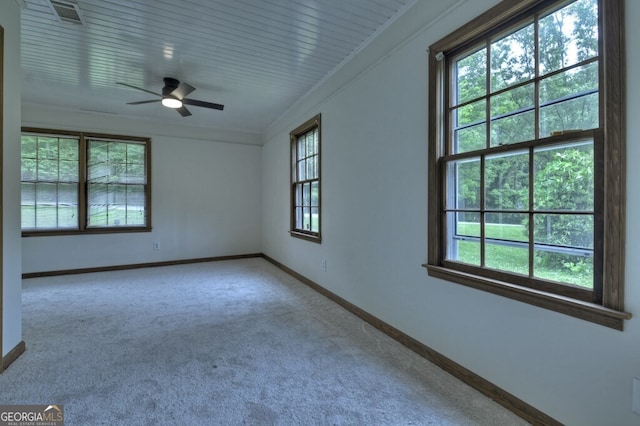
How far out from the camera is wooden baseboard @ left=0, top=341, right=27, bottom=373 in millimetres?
2024

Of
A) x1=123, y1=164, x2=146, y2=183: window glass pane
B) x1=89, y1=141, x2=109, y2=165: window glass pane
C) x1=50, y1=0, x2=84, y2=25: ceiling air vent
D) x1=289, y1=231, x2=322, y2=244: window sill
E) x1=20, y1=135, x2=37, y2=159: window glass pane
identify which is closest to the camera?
x1=50, y1=0, x2=84, y2=25: ceiling air vent

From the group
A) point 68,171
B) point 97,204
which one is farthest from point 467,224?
point 68,171

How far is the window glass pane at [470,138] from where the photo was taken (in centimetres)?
189

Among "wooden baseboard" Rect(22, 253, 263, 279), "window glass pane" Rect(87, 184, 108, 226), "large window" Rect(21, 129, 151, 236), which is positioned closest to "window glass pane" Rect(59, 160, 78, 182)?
"large window" Rect(21, 129, 151, 236)

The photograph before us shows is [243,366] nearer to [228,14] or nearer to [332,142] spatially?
[332,142]

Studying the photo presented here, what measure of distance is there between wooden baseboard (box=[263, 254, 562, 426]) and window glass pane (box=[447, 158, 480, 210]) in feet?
3.44

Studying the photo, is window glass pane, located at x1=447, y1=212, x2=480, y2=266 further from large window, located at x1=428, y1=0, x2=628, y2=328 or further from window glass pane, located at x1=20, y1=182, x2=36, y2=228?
window glass pane, located at x1=20, y1=182, x2=36, y2=228

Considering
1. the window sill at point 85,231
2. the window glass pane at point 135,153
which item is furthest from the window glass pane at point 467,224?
the window glass pane at point 135,153

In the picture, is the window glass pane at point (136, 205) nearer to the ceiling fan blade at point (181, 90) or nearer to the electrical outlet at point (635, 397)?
the ceiling fan blade at point (181, 90)

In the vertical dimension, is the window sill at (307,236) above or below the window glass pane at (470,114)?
below

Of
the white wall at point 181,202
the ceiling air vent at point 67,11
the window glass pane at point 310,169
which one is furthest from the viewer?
the white wall at point 181,202

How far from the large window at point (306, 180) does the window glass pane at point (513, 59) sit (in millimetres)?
2287

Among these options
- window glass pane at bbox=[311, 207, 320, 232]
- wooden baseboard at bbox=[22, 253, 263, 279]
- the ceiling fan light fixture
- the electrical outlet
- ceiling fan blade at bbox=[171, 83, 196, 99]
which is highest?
ceiling fan blade at bbox=[171, 83, 196, 99]

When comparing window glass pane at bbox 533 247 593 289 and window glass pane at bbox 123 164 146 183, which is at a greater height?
window glass pane at bbox 123 164 146 183
